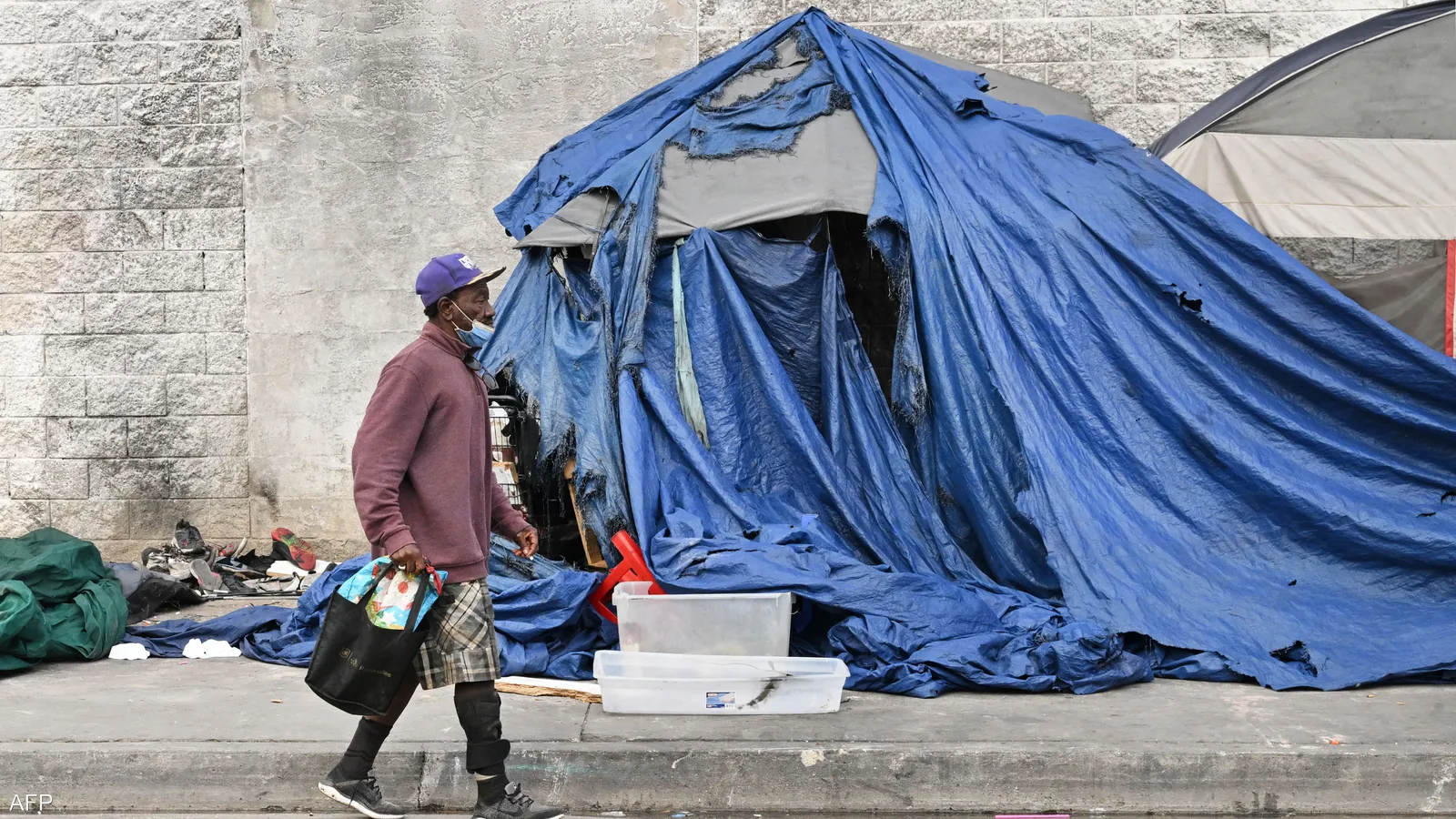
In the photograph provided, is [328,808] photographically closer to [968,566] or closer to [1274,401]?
[968,566]

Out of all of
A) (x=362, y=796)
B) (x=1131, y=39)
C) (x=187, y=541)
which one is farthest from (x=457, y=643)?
(x=1131, y=39)

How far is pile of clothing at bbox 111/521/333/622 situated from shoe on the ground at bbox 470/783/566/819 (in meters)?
3.46

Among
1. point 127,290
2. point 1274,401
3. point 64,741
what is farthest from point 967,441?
point 127,290

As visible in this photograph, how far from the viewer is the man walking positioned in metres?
3.73

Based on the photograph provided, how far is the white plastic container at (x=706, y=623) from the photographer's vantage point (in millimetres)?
5031

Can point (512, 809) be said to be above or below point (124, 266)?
below

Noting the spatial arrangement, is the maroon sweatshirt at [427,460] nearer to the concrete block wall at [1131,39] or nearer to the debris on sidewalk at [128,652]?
the debris on sidewalk at [128,652]

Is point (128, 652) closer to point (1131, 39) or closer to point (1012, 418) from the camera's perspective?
point (1012, 418)

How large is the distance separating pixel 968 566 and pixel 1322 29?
4.34 metres

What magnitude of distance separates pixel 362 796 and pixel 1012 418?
3105mm

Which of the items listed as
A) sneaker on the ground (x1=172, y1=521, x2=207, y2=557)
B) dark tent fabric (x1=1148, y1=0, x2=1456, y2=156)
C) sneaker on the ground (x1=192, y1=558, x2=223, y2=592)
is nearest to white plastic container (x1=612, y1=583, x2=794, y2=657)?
sneaker on the ground (x1=192, y1=558, x2=223, y2=592)

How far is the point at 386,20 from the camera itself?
26.7 ft

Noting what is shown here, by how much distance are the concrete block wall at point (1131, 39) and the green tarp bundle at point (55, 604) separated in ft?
16.9

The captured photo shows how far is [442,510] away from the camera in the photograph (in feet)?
12.5
